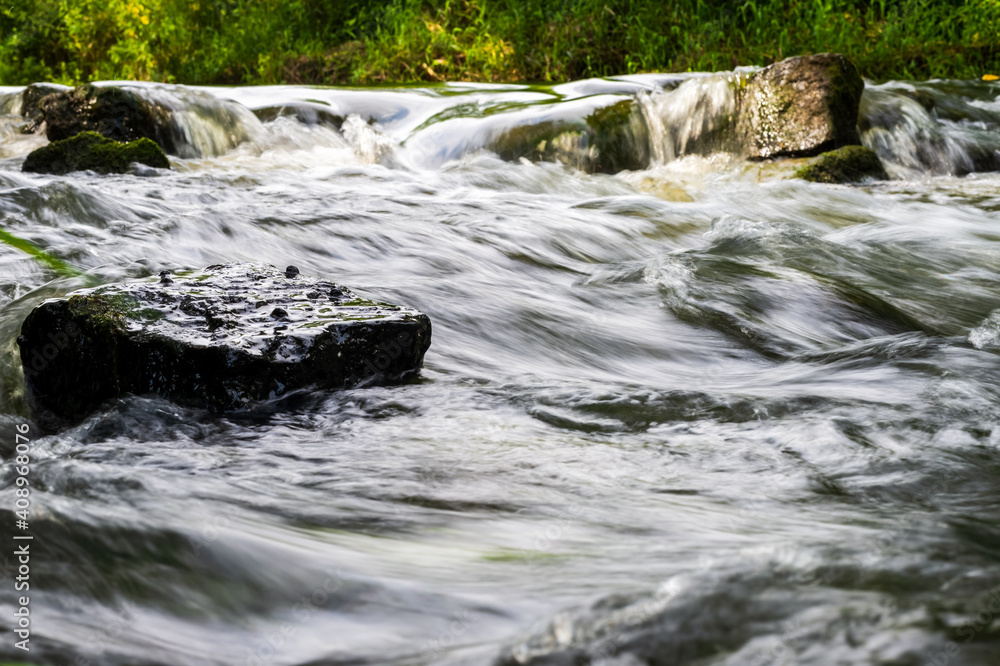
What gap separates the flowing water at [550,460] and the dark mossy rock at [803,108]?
7.56ft

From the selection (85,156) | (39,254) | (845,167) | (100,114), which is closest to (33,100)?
(100,114)

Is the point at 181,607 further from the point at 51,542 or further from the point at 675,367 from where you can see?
the point at 675,367

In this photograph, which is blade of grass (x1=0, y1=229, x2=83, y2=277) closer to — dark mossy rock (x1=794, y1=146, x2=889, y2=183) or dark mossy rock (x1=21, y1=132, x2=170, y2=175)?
dark mossy rock (x1=21, y1=132, x2=170, y2=175)

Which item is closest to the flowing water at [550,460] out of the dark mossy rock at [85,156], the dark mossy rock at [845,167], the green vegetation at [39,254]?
the green vegetation at [39,254]

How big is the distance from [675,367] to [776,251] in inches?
65.5

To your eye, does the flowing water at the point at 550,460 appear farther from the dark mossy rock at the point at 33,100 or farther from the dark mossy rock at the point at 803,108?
the dark mossy rock at the point at 33,100

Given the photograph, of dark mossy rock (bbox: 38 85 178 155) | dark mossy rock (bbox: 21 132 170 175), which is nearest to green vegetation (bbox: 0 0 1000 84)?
dark mossy rock (bbox: 38 85 178 155)

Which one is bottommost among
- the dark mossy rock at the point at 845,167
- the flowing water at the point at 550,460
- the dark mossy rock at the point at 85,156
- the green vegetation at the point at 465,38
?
the flowing water at the point at 550,460

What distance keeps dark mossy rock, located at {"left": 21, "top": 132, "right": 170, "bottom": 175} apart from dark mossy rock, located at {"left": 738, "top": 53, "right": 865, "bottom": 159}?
5056 millimetres

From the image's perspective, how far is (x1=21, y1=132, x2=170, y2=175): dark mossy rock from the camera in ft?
19.2

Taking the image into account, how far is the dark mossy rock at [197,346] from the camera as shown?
2164 mm

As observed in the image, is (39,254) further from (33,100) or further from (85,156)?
(33,100)

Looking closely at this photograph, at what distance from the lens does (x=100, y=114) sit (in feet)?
23.6

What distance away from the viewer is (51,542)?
139 cm
